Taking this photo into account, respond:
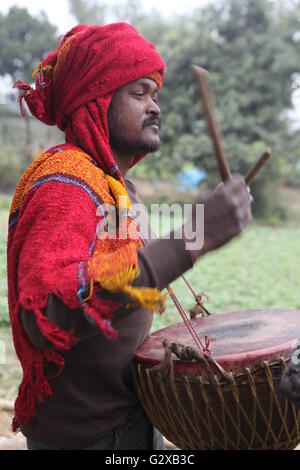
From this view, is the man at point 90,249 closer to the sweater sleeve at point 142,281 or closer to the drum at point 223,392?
the sweater sleeve at point 142,281

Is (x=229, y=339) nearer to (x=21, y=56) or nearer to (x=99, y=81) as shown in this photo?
(x=99, y=81)

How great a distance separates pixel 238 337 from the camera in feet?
5.34

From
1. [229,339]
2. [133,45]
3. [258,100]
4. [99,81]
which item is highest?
[258,100]

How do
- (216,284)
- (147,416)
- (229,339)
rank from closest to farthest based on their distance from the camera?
(229,339), (147,416), (216,284)

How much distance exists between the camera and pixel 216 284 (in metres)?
7.19

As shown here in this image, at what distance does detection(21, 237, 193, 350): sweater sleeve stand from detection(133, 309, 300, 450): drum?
0.95 feet

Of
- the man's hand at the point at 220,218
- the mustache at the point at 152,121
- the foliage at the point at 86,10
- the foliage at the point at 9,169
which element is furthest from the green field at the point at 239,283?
the foliage at the point at 86,10

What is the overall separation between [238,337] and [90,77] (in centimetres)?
96

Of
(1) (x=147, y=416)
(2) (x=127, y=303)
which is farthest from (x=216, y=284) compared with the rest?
(2) (x=127, y=303)

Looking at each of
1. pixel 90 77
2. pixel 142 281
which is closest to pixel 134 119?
pixel 90 77

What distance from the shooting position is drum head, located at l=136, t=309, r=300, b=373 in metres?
1.41

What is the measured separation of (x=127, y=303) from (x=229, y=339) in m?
0.53

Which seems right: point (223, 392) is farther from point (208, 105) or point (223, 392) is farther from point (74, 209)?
point (208, 105)
